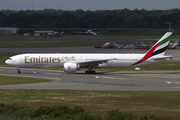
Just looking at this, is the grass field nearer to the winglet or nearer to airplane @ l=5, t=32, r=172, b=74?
airplane @ l=5, t=32, r=172, b=74

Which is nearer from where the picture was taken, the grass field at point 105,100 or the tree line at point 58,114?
the tree line at point 58,114

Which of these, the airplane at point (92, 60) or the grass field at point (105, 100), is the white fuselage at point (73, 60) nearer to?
the airplane at point (92, 60)

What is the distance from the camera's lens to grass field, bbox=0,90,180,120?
898 inches

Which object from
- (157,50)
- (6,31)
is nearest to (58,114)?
(157,50)

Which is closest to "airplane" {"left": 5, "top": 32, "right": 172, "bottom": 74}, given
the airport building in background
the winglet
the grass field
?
the winglet

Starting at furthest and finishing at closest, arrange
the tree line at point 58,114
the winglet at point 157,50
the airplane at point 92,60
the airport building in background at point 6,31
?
the airport building in background at point 6,31 < the winglet at point 157,50 < the airplane at point 92,60 < the tree line at point 58,114

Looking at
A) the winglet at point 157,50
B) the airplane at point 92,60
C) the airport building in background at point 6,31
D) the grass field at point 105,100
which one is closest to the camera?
the grass field at point 105,100

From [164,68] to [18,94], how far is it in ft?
119

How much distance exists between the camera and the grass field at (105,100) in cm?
2281

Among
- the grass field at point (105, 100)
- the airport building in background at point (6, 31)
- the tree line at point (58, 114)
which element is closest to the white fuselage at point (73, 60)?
the grass field at point (105, 100)

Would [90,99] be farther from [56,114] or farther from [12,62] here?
[12,62]

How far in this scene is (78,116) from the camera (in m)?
17.5

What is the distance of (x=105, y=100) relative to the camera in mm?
26719

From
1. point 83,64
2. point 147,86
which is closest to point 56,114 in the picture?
point 147,86
